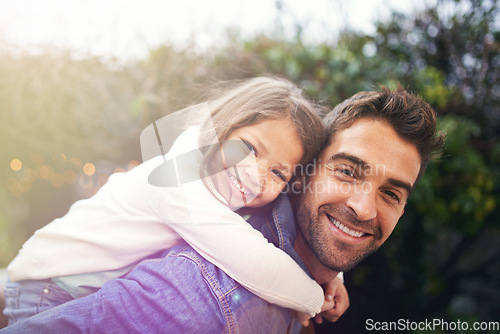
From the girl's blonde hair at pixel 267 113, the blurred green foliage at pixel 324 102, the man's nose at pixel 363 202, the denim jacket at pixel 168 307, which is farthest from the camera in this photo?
the blurred green foliage at pixel 324 102

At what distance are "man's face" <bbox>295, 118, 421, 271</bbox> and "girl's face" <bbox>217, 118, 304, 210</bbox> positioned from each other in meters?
0.12

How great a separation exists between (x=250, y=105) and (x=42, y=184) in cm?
138

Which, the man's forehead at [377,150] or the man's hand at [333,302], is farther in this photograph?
the man's hand at [333,302]

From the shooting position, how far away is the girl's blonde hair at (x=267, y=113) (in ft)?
3.28

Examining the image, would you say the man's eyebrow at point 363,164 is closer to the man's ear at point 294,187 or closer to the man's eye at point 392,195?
the man's eye at point 392,195

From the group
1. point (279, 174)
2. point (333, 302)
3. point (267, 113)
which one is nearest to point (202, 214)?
point (279, 174)

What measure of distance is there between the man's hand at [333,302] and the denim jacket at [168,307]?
0.25 m

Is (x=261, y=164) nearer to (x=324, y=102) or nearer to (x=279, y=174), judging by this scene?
(x=279, y=174)

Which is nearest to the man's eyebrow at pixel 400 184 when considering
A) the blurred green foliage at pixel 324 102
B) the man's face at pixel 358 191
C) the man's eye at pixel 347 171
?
the man's face at pixel 358 191

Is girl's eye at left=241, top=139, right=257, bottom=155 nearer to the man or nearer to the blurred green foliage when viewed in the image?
the man

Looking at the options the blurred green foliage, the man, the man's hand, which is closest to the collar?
the man

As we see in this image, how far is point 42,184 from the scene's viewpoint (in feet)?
5.85

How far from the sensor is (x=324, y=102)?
4.72 feet

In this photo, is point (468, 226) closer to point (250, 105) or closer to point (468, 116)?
point (468, 116)
